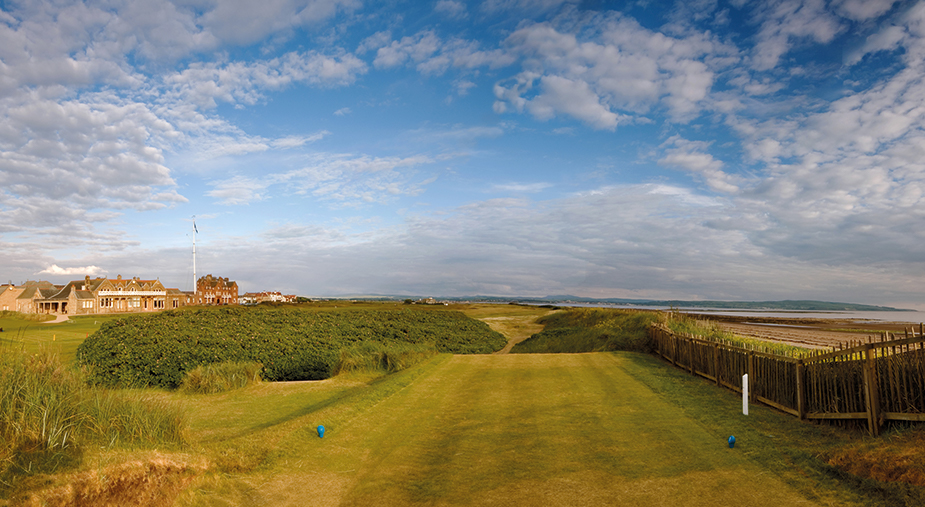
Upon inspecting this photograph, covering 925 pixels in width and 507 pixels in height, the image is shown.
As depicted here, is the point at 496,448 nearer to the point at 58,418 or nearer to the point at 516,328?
the point at 58,418

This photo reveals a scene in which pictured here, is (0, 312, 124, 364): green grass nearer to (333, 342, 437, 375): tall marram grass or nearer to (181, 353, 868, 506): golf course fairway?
(181, 353, 868, 506): golf course fairway

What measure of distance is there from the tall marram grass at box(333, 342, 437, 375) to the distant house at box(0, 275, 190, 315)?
91.7 meters

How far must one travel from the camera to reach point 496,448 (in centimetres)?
809

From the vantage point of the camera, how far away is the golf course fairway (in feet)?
20.2

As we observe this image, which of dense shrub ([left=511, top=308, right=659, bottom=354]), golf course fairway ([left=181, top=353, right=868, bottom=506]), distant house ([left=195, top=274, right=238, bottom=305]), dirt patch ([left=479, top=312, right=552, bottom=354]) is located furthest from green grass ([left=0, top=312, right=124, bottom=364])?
distant house ([left=195, top=274, right=238, bottom=305])

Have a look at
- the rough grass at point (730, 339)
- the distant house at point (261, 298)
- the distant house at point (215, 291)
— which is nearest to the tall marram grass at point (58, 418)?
the rough grass at point (730, 339)

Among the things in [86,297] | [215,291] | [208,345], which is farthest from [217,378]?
[215,291]

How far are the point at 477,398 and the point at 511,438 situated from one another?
143 inches

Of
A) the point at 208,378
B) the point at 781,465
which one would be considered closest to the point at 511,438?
the point at 781,465

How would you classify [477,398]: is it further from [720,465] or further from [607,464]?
[720,465]

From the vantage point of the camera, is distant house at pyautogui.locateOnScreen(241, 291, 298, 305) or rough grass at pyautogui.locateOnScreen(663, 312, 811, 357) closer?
rough grass at pyautogui.locateOnScreen(663, 312, 811, 357)

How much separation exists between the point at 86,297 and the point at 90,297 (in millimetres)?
824

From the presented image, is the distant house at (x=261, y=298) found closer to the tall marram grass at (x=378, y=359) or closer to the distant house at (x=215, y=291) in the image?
the distant house at (x=215, y=291)

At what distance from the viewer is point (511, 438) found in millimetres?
8625
